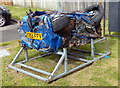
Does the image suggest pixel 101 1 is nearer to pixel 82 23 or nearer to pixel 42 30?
pixel 82 23

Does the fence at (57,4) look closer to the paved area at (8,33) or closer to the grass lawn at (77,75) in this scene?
the paved area at (8,33)

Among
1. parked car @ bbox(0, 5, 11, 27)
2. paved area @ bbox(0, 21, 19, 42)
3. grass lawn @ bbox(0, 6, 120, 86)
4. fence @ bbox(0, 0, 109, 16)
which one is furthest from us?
fence @ bbox(0, 0, 109, 16)

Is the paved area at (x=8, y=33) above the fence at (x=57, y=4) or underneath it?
underneath

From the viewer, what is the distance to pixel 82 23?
4.84 m

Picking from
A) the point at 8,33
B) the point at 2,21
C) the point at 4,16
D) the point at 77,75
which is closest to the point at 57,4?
the point at 4,16

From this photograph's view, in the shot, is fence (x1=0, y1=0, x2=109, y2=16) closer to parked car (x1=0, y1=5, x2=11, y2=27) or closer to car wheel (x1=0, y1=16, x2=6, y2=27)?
parked car (x1=0, y1=5, x2=11, y2=27)

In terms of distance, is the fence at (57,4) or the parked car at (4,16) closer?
the parked car at (4,16)

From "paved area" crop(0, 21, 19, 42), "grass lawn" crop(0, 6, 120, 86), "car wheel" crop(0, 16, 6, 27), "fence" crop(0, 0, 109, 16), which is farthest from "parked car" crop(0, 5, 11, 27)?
"grass lawn" crop(0, 6, 120, 86)

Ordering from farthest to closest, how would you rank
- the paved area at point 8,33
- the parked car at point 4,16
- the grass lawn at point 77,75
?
the parked car at point 4,16
the paved area at point 8,33
the grass lawn at point 77,75

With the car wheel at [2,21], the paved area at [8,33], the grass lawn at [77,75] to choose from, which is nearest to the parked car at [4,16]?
the car wheel at [2,21]

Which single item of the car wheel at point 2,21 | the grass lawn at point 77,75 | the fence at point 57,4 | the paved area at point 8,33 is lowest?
the grass lawn at point 77,75

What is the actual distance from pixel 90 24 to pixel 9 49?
2939mm

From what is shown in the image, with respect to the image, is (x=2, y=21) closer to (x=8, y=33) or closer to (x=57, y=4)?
(x=8, y=33)

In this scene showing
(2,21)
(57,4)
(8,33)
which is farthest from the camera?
(57,4)
